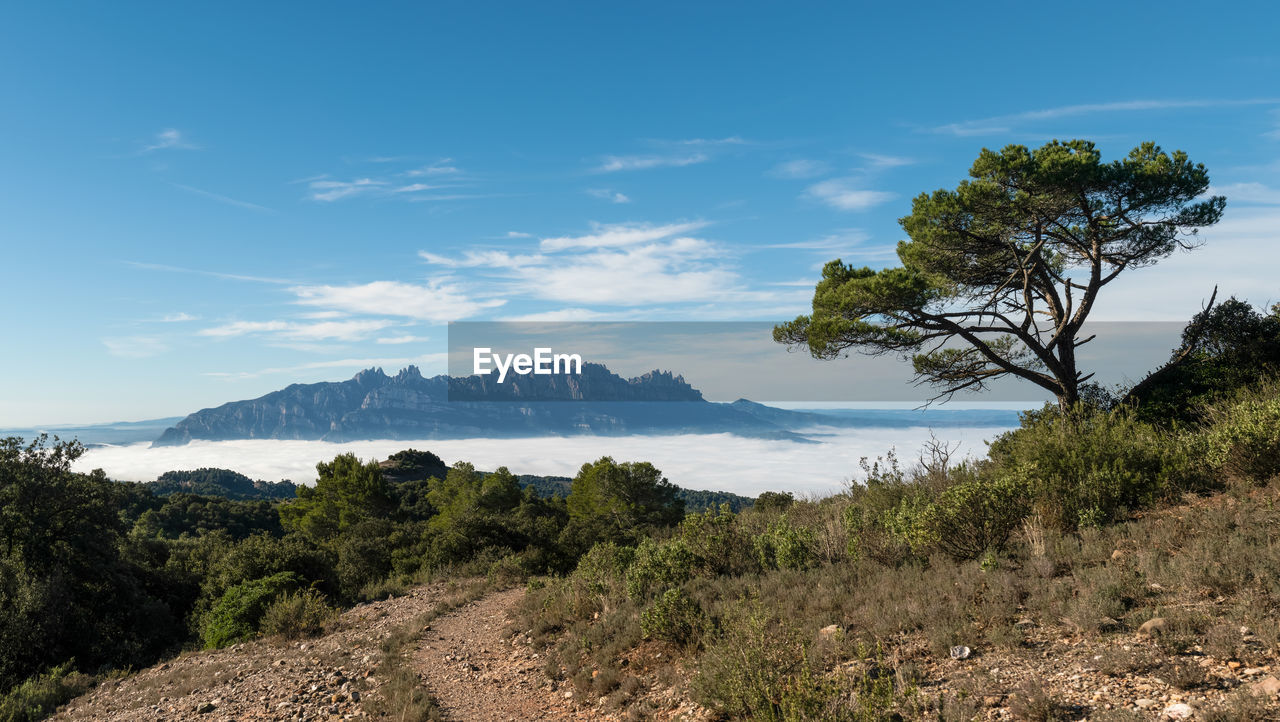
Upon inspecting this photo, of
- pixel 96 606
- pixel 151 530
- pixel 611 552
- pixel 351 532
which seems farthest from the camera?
pixel 151 530

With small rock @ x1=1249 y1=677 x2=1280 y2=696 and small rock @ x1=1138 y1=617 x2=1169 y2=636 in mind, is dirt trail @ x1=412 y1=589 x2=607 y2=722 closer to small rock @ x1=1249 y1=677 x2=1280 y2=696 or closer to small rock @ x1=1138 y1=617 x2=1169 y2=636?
small rock @ x1=1138 y1=617 x2=1169 y2=636

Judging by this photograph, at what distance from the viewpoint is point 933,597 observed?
6316 mm

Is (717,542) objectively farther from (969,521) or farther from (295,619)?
(295,619)

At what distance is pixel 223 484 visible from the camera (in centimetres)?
11675

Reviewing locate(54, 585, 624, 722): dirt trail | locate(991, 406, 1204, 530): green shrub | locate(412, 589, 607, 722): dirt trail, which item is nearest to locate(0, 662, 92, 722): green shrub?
locate(54, 585, 624, 722): dirt trail

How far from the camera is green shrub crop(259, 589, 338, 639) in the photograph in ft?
38.3

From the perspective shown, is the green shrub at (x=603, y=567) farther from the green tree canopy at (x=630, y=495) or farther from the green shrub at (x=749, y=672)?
the green tree canopy at (x=630, y=495)

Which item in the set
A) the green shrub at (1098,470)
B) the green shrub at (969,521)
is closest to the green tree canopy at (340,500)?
the green shrub at (969,521)

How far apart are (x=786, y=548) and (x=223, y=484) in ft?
451

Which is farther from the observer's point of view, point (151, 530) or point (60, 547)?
point (151, 530)

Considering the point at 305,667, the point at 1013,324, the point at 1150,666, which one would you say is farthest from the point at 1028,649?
the point at 1013,324

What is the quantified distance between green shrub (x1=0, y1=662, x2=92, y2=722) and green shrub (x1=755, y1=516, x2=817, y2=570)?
38.2 feet

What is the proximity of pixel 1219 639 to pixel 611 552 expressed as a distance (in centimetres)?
846

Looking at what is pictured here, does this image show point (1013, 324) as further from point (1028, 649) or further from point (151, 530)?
point (151, 530)
